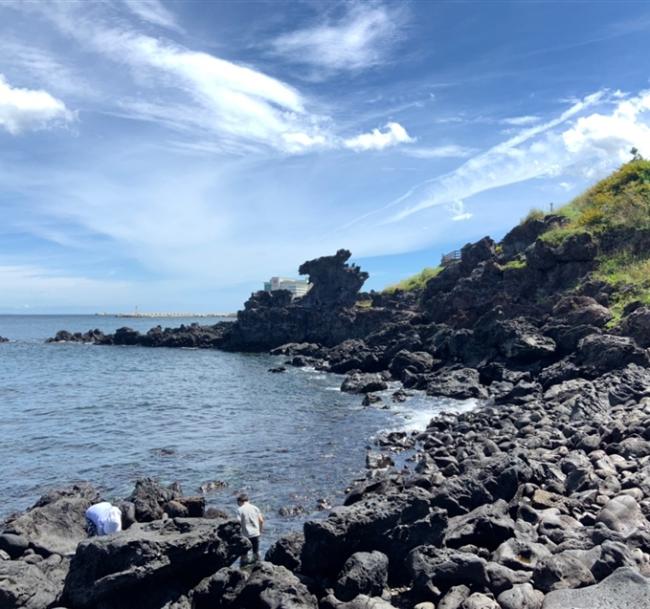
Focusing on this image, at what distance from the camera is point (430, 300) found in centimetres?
6944

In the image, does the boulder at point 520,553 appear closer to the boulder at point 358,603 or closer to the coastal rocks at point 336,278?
the boulder at point 358,603

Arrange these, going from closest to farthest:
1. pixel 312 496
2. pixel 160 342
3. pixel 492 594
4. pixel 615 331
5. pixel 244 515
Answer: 1. pixel 492 594
2. pixel 244 515
3. pixel 312 496
4. pixel 615 331
5. pixel 160 342

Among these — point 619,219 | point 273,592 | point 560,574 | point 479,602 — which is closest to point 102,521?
point 273,592

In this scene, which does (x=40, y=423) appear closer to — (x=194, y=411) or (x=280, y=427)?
(x=194, y=411)

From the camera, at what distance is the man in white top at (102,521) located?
13.9 metres

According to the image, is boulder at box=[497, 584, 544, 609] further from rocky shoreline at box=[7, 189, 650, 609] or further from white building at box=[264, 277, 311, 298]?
white building at box=[264, 277, 311, 298]

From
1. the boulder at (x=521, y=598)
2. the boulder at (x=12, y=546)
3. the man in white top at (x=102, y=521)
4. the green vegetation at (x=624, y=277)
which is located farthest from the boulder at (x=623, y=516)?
the green vegetation at (x=624, y=277)

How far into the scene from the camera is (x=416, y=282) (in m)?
87.9

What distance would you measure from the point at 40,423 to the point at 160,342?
71.7 m

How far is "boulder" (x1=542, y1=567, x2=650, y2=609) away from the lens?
9.02 metres

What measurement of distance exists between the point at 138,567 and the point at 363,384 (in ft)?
122

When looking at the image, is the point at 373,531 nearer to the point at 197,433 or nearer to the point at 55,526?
the point at 55,526

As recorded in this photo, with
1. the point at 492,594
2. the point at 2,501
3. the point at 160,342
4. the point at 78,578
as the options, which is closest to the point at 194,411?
the point at 2,501

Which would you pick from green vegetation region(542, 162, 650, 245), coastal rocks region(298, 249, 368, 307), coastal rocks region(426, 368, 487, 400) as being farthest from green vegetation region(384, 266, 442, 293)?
coastal rocks region(426, 368, 487, 400)
